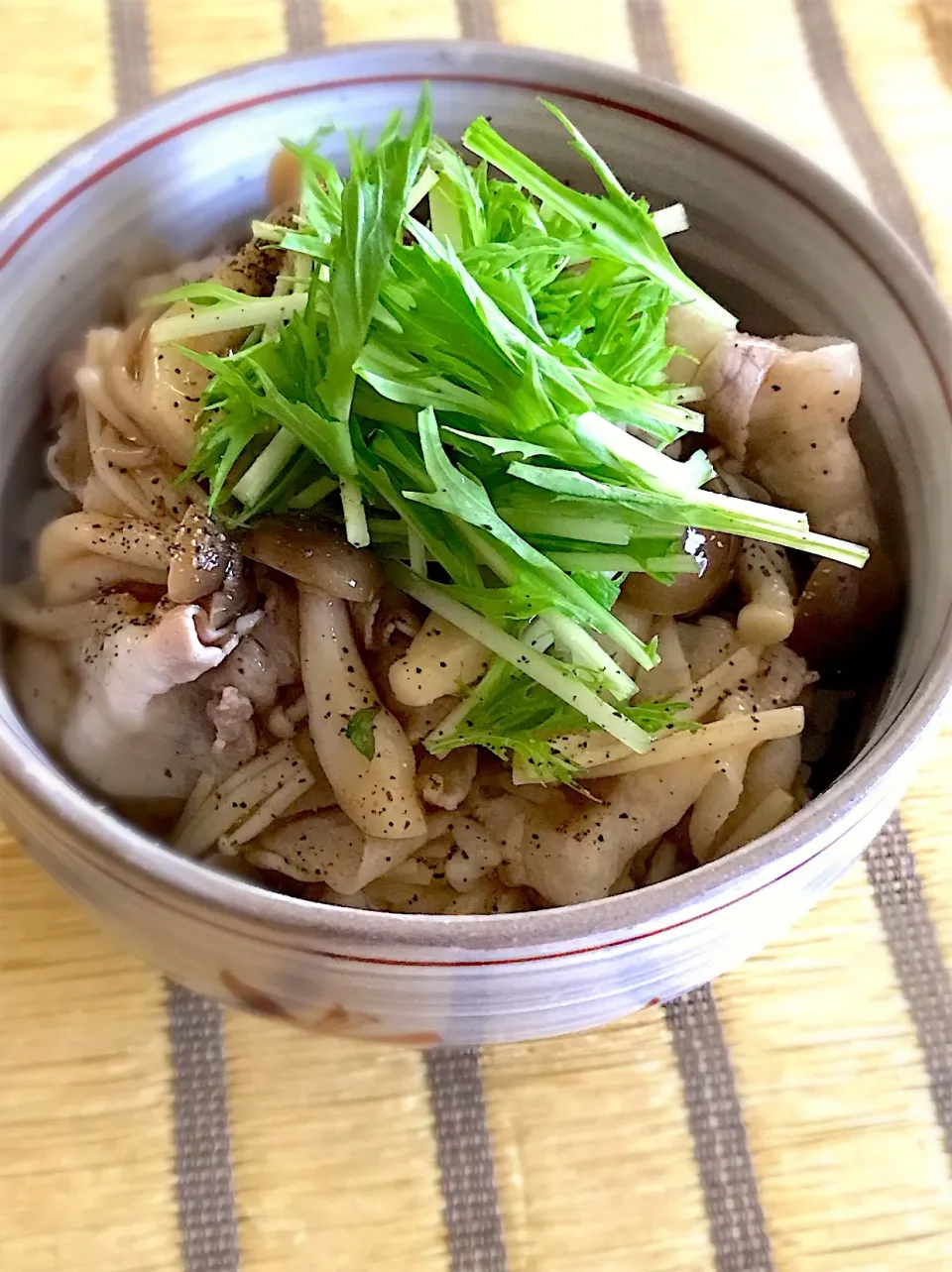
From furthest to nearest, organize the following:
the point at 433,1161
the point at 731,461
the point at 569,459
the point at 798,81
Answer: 1. the point at 798,81
2. the point at 731,461
3. the point at 433,1161
4. the point at 569,459

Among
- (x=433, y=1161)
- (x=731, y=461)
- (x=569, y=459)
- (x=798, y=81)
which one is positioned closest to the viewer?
(x=569, y=459)

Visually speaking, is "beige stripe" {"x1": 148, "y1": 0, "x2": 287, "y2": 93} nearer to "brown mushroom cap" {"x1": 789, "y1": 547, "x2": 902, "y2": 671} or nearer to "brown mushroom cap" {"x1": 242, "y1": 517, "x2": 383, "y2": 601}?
"brown mushroom cap" {"x1": 242, "y1": 517, "x2": 383, "y2": 601}

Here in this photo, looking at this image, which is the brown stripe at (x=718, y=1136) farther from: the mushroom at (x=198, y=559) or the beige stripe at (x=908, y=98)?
the beige stripe at (x=908, y=98)

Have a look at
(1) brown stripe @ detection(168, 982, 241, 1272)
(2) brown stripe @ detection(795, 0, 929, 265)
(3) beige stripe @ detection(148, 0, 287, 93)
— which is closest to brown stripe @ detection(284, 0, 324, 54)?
(3) beige stripe @ detection(148, 0, 287, 93)

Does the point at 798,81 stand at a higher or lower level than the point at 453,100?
lower

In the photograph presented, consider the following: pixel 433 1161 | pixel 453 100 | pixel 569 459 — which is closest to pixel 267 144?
pixel 453 100

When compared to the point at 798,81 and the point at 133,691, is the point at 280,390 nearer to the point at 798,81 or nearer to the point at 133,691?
the point at 133,691

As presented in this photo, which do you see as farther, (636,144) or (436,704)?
(636,144)
